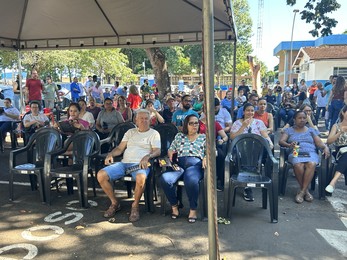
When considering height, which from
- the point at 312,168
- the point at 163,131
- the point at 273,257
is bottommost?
the point at 273,257

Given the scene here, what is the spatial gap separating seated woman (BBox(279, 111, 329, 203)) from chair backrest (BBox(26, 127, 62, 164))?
3590 millimetres

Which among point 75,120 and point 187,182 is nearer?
point 187,182

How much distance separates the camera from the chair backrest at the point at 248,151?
473 centimetres

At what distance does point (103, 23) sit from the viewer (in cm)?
762

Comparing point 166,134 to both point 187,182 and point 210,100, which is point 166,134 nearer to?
point 187,182

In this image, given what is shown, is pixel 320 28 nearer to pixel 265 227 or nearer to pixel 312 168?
pixel 312 168

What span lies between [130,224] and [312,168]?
2.71 meters

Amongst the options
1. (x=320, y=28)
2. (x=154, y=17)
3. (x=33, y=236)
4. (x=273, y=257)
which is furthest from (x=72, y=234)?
(x=320, y=28)

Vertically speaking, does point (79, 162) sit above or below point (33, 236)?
above

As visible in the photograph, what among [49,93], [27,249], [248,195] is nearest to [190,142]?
[248,195]

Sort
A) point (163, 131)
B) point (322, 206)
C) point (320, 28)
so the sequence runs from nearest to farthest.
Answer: point (322, 206), point (163, 131), point (320, 28)

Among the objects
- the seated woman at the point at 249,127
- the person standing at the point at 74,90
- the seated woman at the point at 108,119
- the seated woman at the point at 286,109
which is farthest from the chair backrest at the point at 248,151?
the person standing at the point at 74,90

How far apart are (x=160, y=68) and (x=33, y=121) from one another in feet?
19.5

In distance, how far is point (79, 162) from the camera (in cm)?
507
